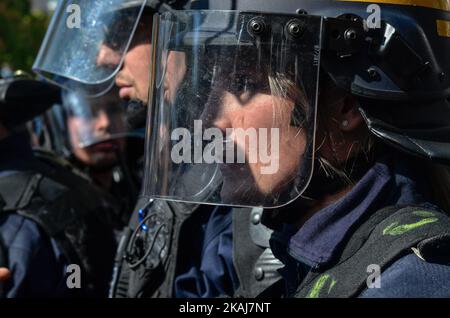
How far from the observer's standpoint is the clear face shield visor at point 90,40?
2.69m

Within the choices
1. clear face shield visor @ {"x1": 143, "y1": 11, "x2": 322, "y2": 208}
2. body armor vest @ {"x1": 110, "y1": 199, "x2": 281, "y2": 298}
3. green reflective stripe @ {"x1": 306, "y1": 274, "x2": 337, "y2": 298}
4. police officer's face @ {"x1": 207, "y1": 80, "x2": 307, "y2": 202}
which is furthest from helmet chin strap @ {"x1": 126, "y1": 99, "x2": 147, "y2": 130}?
green reflective stripe @ {"x1": 306, "y1": 274, "x2": 337, "y2": 298}

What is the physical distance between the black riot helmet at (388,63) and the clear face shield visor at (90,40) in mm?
977

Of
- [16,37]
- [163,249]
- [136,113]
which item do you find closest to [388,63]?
[163,249]

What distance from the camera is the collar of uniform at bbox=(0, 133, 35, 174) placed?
3207 millimetres

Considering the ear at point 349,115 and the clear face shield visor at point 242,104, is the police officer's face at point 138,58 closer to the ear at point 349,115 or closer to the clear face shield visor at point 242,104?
the clear face shield visor at point 242,104

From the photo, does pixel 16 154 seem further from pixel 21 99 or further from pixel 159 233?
pixel 159 233

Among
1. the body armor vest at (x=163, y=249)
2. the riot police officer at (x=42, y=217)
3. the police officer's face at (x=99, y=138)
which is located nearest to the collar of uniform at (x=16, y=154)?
the riot police officer at (x=42, y=217)

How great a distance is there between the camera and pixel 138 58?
2.82 metres

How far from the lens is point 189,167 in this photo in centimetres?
187

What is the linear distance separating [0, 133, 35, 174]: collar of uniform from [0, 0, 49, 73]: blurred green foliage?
19.5 feet

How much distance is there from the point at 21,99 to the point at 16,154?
24 cm

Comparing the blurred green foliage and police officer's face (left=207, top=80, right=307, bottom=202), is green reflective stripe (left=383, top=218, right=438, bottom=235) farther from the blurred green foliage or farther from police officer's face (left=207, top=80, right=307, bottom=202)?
the blurred green foliage
